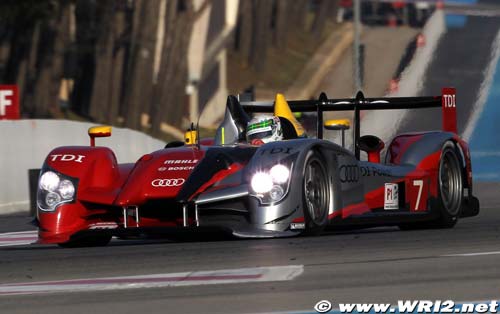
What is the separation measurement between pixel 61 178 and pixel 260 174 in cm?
160

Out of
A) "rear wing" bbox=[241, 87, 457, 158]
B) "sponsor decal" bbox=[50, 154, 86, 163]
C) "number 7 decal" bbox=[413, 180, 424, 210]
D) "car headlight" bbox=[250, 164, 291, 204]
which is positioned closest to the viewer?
"car headlight" bbox=[250, 164, 291, 204]

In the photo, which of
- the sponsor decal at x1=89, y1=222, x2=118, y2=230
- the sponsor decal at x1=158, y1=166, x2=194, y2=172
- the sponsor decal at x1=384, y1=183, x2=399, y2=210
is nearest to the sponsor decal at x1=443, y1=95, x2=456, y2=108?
the sponsor decal at x1=384, y1=183, x2=399, y2=210

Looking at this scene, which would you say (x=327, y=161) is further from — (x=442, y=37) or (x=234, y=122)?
(x=442, y=37)

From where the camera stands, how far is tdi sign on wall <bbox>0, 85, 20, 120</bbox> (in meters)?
20.3

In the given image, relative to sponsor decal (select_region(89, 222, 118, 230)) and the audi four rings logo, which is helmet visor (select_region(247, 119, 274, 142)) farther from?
sponsor decal (select_region(89, 222, 118, 230))

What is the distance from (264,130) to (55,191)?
1.80 meters

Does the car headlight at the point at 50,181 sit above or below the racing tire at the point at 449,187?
above

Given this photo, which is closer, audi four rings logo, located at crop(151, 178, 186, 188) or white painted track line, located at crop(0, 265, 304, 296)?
white painted track line, located at crop(0, 265, 304, 296)

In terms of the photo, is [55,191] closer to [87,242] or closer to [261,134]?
[87,242]

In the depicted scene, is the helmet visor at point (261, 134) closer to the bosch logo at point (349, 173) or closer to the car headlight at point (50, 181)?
the bosch logo at point (349, 173)

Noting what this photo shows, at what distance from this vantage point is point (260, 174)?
1010 centimetres

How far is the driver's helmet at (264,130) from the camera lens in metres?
11.2

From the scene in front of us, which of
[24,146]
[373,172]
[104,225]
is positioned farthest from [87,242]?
[24,146]

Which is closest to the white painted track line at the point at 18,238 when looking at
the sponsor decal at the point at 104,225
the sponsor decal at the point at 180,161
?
the sponsor decal at the point at 104,225
